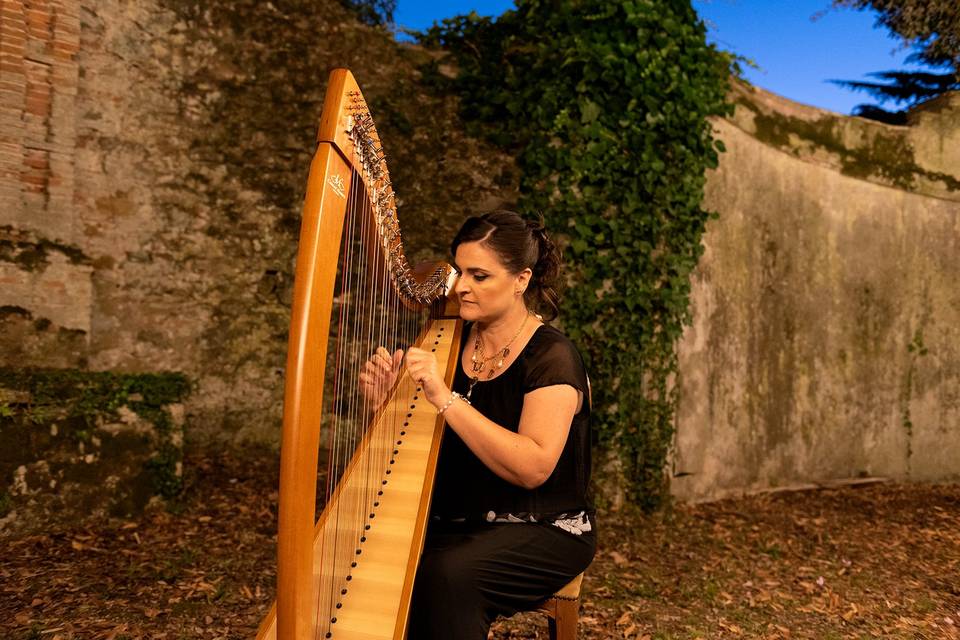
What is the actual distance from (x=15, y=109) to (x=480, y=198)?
2874 millimetres

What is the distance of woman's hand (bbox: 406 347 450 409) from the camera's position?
1605 mm

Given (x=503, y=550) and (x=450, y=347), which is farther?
(x=450, y=347)

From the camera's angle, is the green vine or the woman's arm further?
the green vine

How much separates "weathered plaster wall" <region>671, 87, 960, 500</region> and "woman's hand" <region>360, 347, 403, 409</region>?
2.97 m

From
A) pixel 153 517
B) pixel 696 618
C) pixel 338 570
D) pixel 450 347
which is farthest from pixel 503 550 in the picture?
pixel 153 517

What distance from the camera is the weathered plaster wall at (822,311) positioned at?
15.6 ft

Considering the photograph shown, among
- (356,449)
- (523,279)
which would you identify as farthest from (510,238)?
(356,449)

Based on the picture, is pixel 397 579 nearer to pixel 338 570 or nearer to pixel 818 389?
pixel 338 570

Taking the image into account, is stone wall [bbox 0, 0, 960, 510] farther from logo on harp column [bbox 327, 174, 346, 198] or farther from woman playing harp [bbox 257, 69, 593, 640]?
logo on harp column [bbox 327, 174, 346, 198]

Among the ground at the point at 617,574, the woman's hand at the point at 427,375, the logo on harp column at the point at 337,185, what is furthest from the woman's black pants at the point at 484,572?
the ground at the point at 617,574

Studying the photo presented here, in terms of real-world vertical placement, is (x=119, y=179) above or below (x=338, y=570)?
above

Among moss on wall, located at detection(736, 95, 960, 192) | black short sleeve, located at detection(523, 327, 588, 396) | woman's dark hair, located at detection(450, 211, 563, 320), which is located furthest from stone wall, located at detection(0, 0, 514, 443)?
black short sleeve, located at detection(523, 327, 588, 396)

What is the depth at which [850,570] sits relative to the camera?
3623mm

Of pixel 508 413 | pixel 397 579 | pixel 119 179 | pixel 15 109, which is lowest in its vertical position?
pixel 397 579
